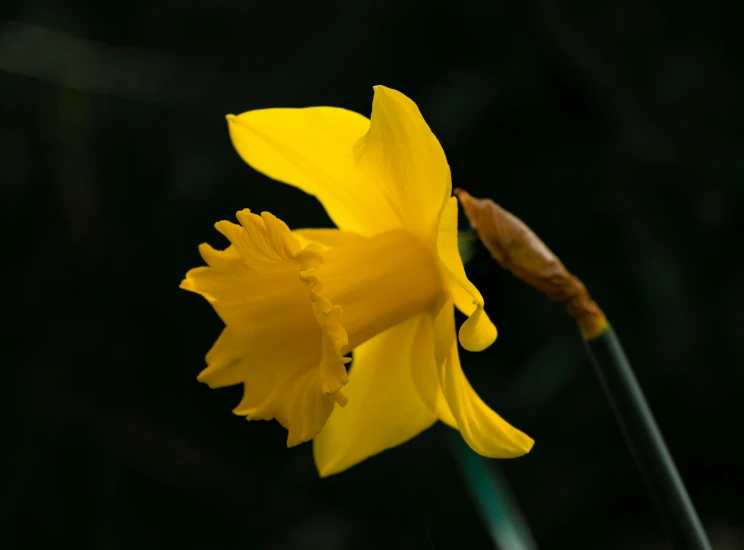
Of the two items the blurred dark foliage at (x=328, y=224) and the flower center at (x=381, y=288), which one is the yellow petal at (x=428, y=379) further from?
the blurred dark foliage at (x=328, y=224)

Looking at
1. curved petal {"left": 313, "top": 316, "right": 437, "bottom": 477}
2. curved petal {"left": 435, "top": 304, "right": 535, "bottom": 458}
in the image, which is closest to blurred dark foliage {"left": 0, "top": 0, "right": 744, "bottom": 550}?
curved petal {"left": 313, "top": 316, "right": 437, "bottom": 477}

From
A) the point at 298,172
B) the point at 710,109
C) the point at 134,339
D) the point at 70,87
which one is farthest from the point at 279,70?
the point at 298,172

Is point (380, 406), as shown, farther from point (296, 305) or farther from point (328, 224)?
point (328, 224)

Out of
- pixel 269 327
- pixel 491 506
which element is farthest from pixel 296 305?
pixel 491 506

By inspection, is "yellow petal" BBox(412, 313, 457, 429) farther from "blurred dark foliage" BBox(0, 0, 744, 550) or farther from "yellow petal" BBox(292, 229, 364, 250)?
"blurred dark foliage" BBox(0, 0, 744, 550)

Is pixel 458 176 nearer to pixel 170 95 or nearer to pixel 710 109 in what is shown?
pixel 710 109

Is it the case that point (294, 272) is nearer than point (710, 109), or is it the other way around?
point (294, 272)
